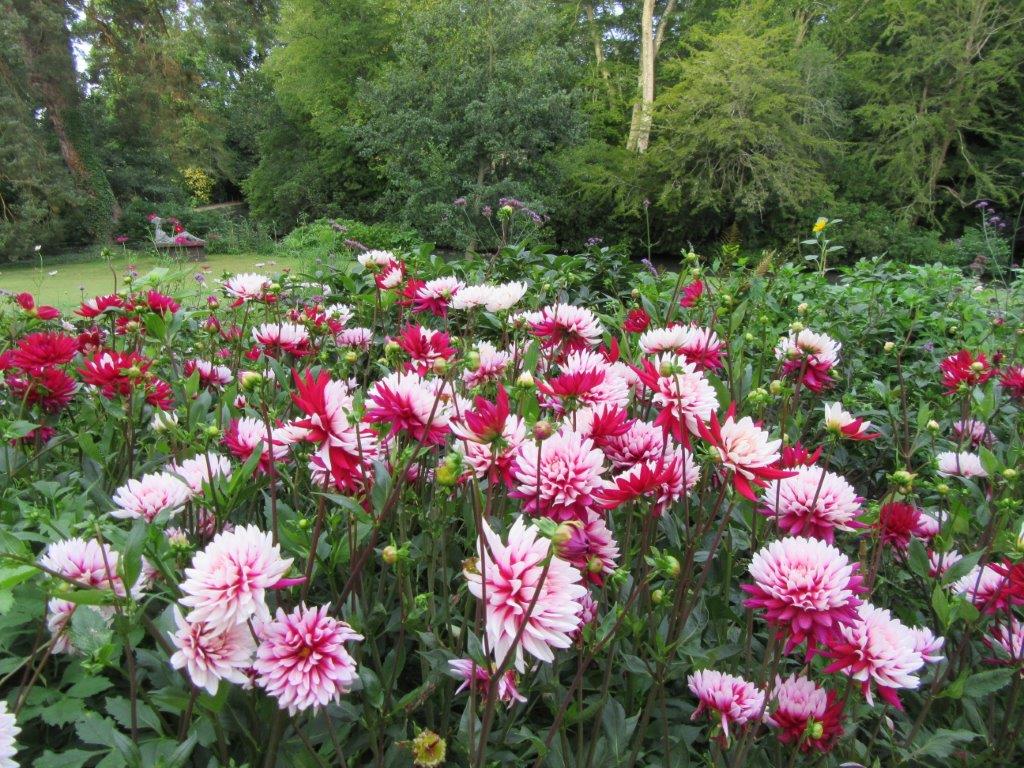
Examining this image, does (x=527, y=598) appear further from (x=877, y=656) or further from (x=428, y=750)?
(x=877, y=656)

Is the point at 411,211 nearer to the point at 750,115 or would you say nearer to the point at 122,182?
the point at 750,115

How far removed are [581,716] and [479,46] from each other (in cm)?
1428

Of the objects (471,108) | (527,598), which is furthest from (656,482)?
(471,108)

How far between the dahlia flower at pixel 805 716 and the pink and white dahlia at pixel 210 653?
0.64m

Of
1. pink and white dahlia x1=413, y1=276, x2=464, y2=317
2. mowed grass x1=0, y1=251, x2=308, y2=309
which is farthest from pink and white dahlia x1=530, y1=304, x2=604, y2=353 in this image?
mowed grass x1=0, y1=251, x2=308, y2=309

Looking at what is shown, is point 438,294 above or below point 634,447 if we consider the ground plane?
above

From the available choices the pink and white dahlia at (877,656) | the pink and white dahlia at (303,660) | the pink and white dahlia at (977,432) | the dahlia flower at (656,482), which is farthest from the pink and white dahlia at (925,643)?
the pink and white dahlia at (977,432)

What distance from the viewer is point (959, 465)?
1.32 meters

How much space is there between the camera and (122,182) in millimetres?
19656

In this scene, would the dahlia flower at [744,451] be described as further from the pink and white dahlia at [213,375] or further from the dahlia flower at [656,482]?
the pink and white dahlia at [213,375]

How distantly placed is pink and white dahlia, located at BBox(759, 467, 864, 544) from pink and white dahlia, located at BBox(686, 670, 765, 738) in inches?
8.1

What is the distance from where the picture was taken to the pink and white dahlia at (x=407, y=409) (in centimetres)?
84

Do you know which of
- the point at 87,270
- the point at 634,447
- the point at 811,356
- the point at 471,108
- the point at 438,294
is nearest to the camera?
the point at 634,447

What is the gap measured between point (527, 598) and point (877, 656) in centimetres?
48
